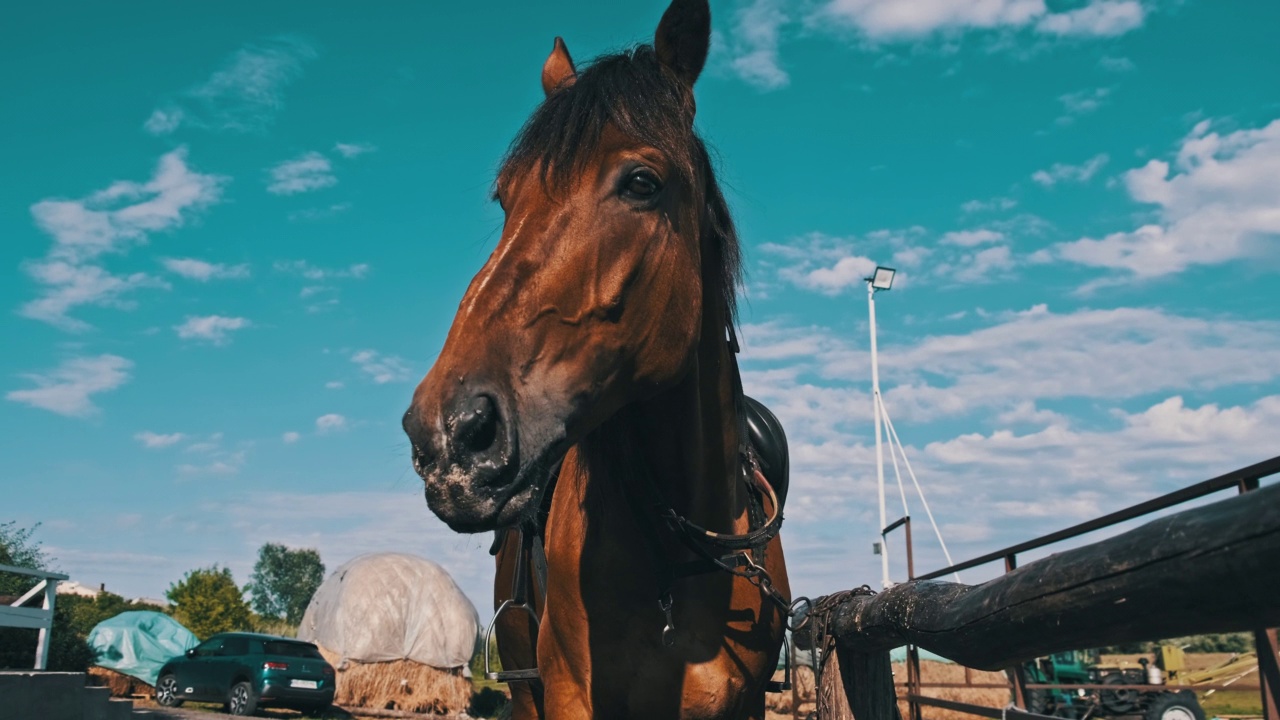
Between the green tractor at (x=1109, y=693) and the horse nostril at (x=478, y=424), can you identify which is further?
the green tractor at (x=1109, y=693)

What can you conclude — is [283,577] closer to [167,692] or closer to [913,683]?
[167,692]

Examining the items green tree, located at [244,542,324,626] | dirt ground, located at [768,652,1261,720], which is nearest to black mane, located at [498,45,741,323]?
dirt ground, located at [768,652,1261,720]

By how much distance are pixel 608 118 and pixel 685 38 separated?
51 cm

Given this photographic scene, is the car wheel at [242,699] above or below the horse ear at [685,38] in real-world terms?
below

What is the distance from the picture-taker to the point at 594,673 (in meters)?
2.79

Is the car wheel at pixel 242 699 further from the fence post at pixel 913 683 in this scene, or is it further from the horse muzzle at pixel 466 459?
the horse muzzle at pixel 466 459

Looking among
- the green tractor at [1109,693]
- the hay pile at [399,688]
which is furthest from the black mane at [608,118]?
the hay pile at [399,688]

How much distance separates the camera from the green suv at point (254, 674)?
18953mm

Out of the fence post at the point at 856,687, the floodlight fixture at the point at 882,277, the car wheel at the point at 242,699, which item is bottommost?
the car wheel at the point at 242,699

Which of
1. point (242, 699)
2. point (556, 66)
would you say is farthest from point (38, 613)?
point (556, 66)

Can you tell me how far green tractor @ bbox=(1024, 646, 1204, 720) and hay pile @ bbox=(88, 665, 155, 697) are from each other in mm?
21370

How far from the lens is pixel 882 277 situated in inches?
605

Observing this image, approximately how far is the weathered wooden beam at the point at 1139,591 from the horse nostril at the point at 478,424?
1071 millimetres

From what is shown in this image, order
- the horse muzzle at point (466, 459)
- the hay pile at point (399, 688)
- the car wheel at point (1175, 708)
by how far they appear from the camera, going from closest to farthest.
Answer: the horse muzzle at point (466, 459) → the car wheel at point (1175, 708) → the hay pile at point (399, 688)
